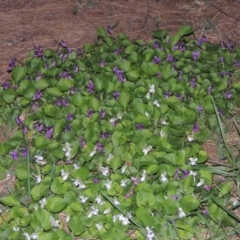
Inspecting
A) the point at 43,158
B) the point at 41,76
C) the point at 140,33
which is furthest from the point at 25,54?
the point at 43,158

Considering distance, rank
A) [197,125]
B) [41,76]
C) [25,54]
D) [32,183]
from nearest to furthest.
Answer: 1. [32,183]
2. [197,125]
3. [41,76]
4. [25,54]

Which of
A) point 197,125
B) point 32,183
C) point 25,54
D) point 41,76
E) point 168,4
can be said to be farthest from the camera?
point 168,4

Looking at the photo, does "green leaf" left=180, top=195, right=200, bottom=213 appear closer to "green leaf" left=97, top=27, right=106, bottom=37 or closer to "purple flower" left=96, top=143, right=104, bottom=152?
"purple flower" left=96, top=143, right=104, bottom=152

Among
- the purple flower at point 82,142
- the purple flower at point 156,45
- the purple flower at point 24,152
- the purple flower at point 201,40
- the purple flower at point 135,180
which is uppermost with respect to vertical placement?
the purple flower at point 156,45

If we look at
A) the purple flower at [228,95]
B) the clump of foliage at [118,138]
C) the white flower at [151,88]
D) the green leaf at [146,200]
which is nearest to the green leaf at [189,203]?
the clump of foliage at [118,138]

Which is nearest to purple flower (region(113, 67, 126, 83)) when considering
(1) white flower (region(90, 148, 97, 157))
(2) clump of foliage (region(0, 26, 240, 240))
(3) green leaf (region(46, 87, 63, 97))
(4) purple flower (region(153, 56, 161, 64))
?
(2) clump of foliage (region(0, 26, 240, 240))

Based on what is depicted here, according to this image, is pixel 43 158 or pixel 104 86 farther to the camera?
pixel 104 86

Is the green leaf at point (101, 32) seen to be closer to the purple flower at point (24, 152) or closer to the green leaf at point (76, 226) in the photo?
the purple flower at point (24, 152)

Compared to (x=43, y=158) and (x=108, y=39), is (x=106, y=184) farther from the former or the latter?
(x=108, y=39)
